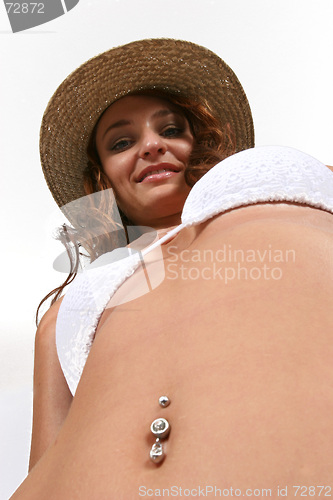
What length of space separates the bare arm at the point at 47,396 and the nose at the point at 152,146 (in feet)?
1.35

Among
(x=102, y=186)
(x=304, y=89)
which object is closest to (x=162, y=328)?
(x=102, y=186)

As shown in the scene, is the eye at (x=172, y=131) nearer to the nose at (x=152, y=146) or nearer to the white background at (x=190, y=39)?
the nose at (x=152, y=146)

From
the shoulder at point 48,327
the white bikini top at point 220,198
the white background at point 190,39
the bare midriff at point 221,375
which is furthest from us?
the white background at point 190,39

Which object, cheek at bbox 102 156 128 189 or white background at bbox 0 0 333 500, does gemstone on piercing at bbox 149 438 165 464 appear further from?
white background at bbox 0 0 333 500

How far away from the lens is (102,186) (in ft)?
3.77

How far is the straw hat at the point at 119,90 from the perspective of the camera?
1136mm

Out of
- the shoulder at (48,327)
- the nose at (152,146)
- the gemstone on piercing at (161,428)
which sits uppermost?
the nose at (152,146)

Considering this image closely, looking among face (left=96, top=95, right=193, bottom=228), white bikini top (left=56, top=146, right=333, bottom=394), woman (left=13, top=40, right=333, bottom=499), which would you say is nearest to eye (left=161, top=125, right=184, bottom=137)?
face (left=96, top=95, right=193, bottom=228)

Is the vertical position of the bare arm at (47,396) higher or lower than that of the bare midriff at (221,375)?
lower

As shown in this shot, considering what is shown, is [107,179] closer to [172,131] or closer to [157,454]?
[172,131]

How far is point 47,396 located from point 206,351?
1.61 ft

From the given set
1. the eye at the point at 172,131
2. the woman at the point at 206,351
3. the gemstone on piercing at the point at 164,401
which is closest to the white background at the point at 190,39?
the eye at the point at 172,131

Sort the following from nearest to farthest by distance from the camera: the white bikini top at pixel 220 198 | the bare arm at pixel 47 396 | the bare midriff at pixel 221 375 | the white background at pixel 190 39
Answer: the bare midriff at pixel 221 375 < the white bikini top at pixel 220 198 < the bare arm at pixel 47 396 < the white background at pixel 190 39

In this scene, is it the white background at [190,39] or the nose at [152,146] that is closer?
the nose at [152,146]
